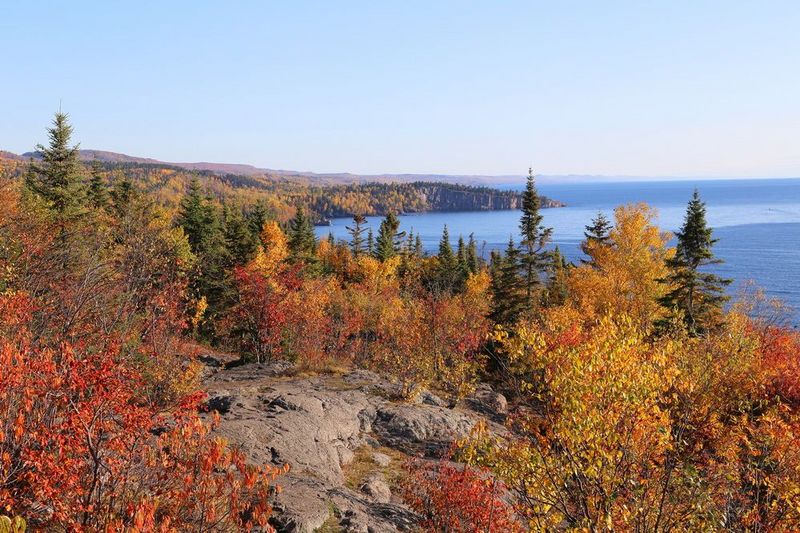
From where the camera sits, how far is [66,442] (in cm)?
848

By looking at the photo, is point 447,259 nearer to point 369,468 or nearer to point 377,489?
point 369,468

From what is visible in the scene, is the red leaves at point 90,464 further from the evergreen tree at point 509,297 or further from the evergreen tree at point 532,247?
the evergreen tree at point 532,247

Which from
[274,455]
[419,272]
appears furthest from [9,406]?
[419,272]

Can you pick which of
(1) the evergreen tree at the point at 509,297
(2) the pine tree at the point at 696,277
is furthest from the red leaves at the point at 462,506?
(1) the evergreen tree at the point at 509,297

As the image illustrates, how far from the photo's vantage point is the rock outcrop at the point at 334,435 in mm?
12367

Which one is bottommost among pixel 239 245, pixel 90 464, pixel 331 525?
pixel 331 525

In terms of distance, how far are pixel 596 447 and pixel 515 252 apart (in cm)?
3449

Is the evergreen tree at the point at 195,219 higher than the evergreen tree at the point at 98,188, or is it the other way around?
the evergreen tree at the point at 98,188

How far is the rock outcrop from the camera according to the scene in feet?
40.6

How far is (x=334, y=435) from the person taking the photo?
18.9 metres

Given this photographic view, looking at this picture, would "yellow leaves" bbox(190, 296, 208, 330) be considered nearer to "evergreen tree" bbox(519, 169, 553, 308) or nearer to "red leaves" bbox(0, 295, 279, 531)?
"red leaves" bbox(0, 295, 279, 531)

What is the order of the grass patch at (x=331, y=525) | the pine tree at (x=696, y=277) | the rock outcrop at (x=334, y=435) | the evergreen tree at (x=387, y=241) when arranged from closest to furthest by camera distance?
1. the grass patch at (x=331, y=525)
2. the rock outcrop at (x=334, y=435)
3. the pine tree at (x=696, y=277)
4. the evergreen tree at (x=387, y=241)

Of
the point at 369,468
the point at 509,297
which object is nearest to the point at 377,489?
the point at 369,468

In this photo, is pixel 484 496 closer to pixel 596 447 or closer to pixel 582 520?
pixel 582 520
